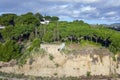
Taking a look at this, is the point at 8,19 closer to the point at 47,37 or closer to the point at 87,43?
the point at 47,37

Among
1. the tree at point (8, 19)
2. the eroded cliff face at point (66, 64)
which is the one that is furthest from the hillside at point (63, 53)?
the tree at point (8, 19)

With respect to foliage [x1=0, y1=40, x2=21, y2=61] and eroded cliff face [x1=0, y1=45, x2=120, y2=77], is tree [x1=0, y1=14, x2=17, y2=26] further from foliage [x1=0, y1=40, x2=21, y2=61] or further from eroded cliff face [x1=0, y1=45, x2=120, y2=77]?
eroded cliff face [x1=0, y1=45, x2=120, y2=77]

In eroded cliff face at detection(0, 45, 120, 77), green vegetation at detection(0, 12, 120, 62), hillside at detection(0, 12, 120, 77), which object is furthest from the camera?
green vegetation at detection(0, 12, 120, 62)

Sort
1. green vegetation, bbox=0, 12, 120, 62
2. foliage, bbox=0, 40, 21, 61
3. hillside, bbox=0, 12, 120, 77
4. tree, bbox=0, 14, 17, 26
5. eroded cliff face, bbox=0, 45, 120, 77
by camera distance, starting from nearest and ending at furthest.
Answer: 1. eroded cliff face, bbox=0, 45, 120, 77
2. hillside, bbox=0, 12, 120, 77
3. foliage, bbox=0, 40, 21, 61
4. green vegetation, bbox=0, 12, 120, 62
5. tree, bbox=0, 14, 17, 26

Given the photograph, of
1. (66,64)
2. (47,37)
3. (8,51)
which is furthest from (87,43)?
(8,51)

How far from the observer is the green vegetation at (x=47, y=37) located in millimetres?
42344

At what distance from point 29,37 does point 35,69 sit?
8526mm

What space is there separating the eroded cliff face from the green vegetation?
181 cm

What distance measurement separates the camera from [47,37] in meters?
45.1

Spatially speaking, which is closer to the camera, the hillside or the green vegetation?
the hillside

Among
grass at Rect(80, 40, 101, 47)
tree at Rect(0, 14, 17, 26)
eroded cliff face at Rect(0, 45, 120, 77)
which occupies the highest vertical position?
tree at Rect(0, 14, 17, 26)

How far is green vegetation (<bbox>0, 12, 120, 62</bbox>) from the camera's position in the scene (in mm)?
42344

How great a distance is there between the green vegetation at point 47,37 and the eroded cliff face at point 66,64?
181 cm

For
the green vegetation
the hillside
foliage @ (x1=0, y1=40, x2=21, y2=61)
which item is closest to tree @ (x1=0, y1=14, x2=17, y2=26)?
the green vegetation
